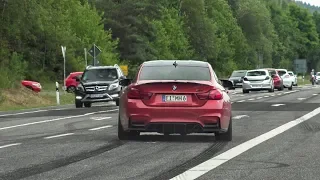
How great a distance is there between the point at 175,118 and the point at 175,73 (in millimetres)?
1116

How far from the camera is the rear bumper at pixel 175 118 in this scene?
46.4ft

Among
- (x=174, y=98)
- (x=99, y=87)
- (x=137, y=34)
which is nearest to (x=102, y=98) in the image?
(x=99, y=87)

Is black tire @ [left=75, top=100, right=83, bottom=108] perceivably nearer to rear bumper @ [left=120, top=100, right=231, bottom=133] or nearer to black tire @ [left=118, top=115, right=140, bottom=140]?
black tire @ [left=118, top=115, right=140, bottom=140]

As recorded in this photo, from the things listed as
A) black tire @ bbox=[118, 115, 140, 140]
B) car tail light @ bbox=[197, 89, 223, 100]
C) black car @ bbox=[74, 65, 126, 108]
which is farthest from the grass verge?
car tail light @ bbox=[197, 89, 223, 100]

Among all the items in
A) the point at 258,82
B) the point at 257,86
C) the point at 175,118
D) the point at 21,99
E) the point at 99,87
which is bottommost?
the point at 257,86

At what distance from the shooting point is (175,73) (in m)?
15.0

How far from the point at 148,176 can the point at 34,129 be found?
9.44 m

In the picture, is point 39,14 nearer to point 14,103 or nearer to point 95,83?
point 14,103

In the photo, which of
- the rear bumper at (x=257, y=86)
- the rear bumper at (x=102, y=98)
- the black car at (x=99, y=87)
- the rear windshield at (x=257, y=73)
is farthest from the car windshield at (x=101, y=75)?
the rear windshield at (x=257, y=73)

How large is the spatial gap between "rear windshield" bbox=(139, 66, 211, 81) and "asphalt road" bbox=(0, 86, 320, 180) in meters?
1.09

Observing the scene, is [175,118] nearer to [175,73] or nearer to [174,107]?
[174,107]

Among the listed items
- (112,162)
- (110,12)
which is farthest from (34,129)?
(110,12)

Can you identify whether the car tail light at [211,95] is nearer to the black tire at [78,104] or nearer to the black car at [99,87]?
the black car at [99,87]

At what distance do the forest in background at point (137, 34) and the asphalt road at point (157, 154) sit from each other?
21595 mm
